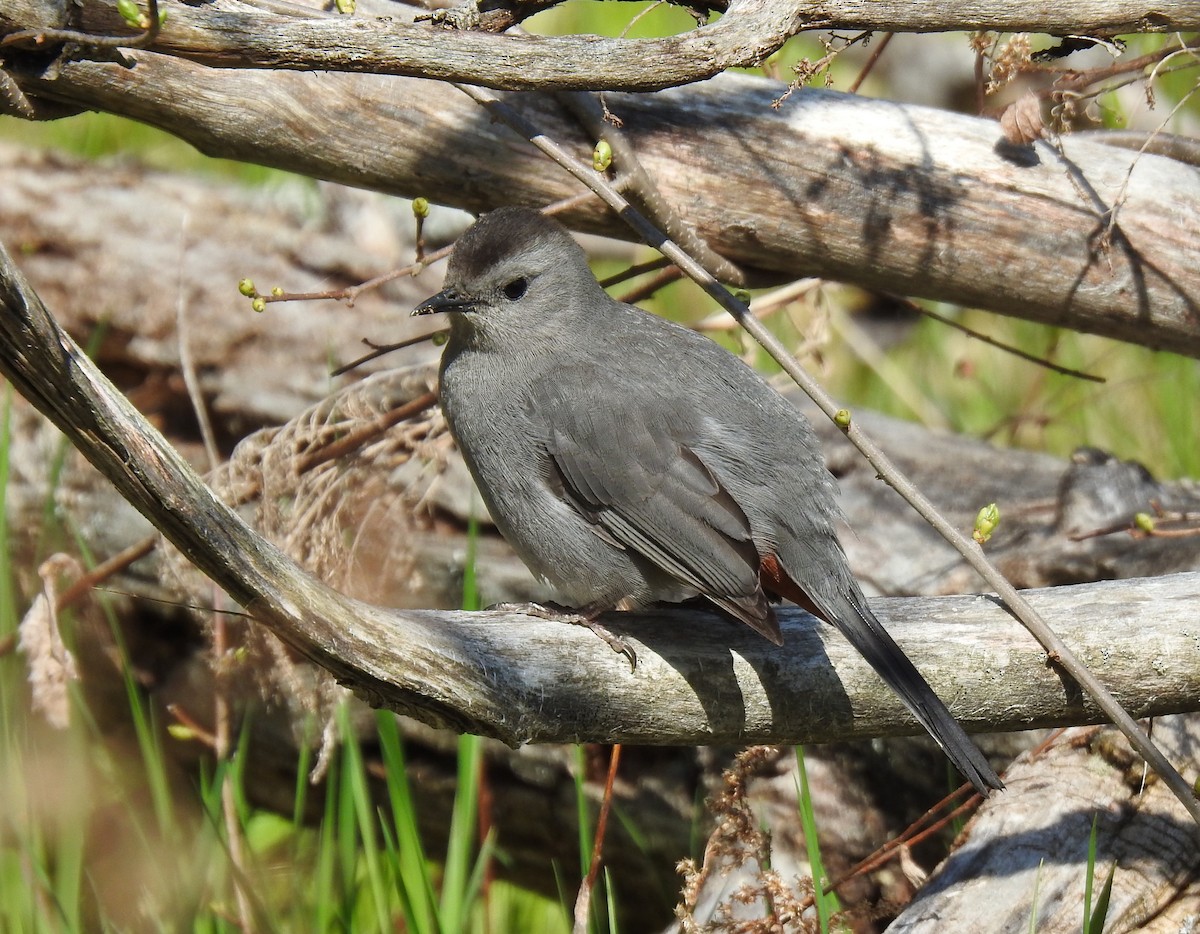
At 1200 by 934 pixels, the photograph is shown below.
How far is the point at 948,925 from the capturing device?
267 centimetres

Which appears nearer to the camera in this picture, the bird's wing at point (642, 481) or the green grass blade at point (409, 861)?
the green grass blade at point (409, 861)

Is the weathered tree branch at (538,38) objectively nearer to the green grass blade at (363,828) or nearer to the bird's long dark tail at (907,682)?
the bird's long dark tail at (907,682)

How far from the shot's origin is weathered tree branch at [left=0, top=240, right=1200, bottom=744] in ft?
7.23

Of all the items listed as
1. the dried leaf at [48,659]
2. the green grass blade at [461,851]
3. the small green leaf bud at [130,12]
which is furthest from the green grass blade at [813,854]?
the small green leaf bud at [130,12]

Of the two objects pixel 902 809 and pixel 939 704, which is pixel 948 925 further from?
pixel 902 809

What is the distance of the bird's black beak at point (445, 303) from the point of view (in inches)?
126

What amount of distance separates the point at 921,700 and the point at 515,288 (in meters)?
1.50

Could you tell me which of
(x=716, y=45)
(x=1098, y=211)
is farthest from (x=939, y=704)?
(x=1098, y=211)

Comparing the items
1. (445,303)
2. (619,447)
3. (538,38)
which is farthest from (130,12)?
(619,447)

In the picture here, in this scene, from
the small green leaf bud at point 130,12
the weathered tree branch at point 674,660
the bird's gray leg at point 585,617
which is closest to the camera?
the small green leaf bud at point 130,12

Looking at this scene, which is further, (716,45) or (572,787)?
(572,787)

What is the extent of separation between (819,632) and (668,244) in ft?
3.03

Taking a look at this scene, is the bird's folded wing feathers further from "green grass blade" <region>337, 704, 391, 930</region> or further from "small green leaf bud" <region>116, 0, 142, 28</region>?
"small green leaf bud" <region>116, 0, 142, 28</region>

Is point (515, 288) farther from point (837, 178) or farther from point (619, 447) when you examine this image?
point (837, 178)
